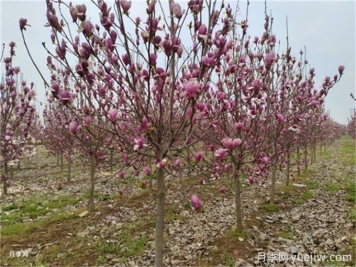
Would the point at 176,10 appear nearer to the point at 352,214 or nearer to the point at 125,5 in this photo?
the point at 125,5

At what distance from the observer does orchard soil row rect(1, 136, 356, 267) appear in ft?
14.9

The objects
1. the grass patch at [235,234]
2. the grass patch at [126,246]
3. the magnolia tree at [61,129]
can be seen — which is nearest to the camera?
the grass patch at [126,246]

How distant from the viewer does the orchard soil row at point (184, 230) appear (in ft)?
14.9

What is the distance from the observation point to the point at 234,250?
4.63 m

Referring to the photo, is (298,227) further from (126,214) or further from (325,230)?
(126,214)

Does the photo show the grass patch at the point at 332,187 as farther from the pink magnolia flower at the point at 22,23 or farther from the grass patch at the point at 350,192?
the pink magnolia flower at the point at 22,23

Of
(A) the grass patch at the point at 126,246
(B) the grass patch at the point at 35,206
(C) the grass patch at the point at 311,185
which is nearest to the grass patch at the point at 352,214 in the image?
(C) the grass patch at the point at 311,185

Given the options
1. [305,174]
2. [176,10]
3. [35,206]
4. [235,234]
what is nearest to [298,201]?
[235,234]

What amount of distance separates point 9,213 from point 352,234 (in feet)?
27.0

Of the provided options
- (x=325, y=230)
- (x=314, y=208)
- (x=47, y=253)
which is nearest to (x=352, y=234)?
(x=325, y=230)

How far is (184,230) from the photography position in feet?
18.4

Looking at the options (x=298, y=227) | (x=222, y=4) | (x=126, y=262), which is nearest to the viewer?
(x=222, y=4)

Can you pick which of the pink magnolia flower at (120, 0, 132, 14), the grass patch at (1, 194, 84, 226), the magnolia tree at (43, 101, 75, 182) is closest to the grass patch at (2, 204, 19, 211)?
the grass patch at (1, 194, 84, 226)

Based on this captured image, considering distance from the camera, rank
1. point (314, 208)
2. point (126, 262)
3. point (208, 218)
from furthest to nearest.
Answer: point (314, 208) < point (208, 218) < point (126, 262)
